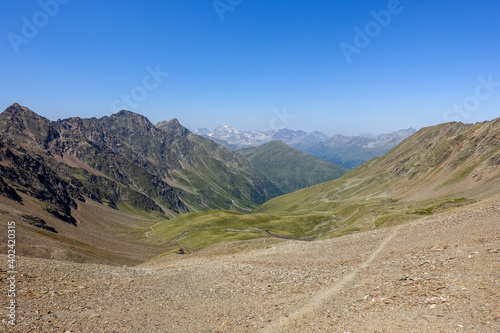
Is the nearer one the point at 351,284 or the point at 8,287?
the point at 8,287

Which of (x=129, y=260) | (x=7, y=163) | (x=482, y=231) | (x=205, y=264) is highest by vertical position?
(x=7, y=163)

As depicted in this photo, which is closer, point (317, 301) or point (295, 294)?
point (317, 301)

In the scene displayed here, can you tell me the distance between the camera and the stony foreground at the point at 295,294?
1772cm

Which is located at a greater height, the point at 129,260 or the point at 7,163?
the point at 7,163

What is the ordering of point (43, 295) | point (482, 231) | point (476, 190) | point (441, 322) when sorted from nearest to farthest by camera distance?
point (441, 322) < point (43, 295) < point (482, 231) < point (476, 190)

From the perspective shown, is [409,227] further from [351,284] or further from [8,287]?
[8,287]

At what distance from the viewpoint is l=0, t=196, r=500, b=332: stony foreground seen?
58.1 ft

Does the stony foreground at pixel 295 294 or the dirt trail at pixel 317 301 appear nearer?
the stony foreground at pixel 295 294

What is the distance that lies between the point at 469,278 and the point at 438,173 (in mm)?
196143

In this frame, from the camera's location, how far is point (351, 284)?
25.2m

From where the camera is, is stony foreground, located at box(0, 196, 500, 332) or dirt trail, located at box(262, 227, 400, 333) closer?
stony foreground, located at box(0, 196, 500, 332)

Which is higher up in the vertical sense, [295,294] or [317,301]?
[317,301]

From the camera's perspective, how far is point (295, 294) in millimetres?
25141

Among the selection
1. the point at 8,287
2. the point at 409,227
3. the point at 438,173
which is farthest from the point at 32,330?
the point at 438,173
